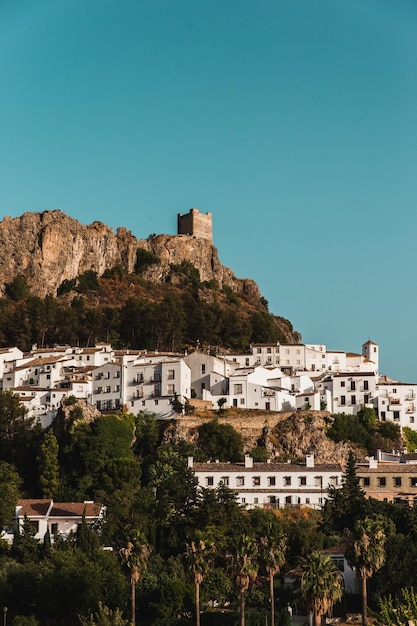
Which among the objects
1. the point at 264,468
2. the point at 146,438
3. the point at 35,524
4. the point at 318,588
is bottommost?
the point at 318,588

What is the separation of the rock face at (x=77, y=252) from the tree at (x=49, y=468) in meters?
42.9

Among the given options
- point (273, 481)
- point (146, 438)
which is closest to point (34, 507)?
point (146, 438)

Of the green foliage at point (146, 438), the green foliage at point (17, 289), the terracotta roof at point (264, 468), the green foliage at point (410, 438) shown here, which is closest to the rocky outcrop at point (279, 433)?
the green foliage at point (146, 438)

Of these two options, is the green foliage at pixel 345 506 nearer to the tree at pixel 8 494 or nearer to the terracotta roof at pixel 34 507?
the terracotta roof at pixel 34 507

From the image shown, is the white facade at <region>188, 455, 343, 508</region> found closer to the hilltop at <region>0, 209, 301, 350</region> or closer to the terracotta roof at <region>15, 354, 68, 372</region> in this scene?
the terracotta roof at <region>15, 354, 68, 372</region>

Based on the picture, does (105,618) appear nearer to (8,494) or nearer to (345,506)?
(8,494)

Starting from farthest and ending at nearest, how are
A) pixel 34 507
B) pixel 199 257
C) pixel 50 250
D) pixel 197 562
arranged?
pixel 199 257 → pixel 50 250 → pixel 34 507 → pixel 197 562

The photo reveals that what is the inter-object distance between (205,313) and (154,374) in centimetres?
2382

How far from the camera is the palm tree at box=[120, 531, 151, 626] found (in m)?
60.1

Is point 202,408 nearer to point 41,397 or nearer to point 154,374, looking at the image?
point 154,374

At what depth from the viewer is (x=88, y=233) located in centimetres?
13712

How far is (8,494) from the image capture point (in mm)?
79500

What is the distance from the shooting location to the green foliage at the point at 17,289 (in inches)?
4944

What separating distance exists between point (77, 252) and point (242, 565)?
80.4 m
